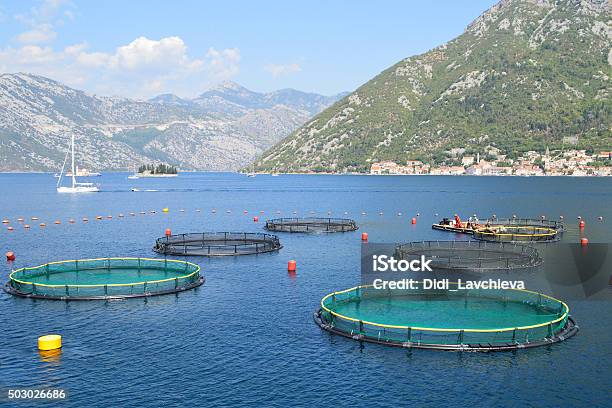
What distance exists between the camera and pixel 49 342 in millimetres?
54250

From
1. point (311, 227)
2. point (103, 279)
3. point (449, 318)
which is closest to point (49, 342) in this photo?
point (103, 279)

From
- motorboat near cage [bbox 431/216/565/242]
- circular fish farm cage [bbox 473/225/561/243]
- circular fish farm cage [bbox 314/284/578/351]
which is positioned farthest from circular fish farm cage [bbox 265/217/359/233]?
circular fish farm cage [bbox 314/284/578/351]

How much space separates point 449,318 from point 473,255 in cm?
4620

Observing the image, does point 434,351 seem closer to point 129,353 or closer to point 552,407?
point 552,407

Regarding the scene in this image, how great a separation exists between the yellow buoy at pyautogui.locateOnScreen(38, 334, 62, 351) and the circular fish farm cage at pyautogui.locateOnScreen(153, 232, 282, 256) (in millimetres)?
52140

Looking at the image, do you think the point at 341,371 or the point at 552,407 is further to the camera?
the point at 341,371

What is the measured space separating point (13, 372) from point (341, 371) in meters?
27.3

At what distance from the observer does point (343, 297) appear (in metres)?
70.9

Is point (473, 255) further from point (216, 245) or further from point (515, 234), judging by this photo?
point (216, 245)

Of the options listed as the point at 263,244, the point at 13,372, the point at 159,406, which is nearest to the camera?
the point at 159,406

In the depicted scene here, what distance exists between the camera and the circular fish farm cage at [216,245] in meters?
110

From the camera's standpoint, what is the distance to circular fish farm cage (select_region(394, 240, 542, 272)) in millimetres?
94688

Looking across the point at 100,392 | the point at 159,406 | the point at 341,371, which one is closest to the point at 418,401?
the point at 341,371

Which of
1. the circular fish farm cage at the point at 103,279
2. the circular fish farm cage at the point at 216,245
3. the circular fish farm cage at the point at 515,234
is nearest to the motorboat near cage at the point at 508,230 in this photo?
the circular fish farm cage at the point at 515,234
